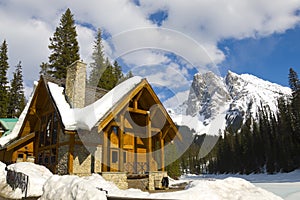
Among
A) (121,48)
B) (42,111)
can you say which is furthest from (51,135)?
(121,48)

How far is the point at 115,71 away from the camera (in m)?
42.0

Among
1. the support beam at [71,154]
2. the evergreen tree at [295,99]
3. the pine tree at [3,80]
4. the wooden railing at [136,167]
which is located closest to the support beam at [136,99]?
the wooden railing at [136,167]

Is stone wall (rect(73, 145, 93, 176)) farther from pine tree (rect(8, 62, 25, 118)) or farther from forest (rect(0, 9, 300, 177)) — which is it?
pine tree (rect(8, 62, 25, 118))

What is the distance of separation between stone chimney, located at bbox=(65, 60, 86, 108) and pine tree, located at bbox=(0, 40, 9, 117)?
77.3 ft

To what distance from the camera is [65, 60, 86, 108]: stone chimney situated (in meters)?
17.0

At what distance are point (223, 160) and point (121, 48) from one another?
3080 inches

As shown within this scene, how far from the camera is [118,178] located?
46.3ft

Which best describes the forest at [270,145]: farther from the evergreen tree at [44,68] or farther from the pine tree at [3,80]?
the pine tree at [3,80]

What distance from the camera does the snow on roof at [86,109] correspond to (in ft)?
46.1

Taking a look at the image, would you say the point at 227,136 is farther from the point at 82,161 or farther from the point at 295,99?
the point at 82,161

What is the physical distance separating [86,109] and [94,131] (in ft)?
5.61

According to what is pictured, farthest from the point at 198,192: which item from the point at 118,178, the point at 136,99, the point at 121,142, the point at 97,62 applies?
the point at 97,62

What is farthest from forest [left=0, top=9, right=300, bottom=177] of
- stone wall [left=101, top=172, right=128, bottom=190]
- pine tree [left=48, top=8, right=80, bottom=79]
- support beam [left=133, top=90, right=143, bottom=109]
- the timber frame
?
stone wall [left=101, top=172, right=128, bottom=190]

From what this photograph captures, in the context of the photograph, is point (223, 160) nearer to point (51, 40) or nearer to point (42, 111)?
point (51, 40)
